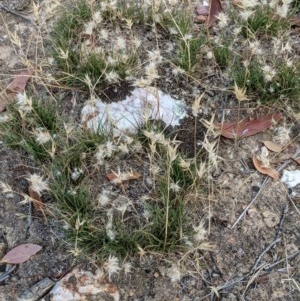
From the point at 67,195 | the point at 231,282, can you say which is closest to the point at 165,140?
the point at 67,195

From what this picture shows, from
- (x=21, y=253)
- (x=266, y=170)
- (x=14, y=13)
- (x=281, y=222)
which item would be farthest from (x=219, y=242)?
(x=14, y=13)

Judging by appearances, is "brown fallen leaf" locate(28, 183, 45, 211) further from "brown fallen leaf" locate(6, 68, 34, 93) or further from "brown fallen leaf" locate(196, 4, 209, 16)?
"brown fallen leaf" locate(196, 4, 209, 16)

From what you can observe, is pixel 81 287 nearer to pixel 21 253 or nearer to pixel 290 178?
pixel 21 253

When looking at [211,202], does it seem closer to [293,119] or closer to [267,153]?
[267,153]

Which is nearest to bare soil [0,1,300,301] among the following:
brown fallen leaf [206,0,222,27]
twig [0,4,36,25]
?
brown fallen leaf [206,0,222,27]

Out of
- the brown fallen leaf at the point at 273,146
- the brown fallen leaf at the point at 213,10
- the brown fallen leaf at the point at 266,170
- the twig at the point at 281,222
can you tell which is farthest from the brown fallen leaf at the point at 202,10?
the twig at the point at 281,222

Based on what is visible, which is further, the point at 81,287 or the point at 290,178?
the point at 290,178
